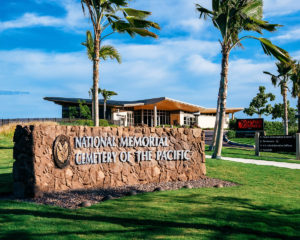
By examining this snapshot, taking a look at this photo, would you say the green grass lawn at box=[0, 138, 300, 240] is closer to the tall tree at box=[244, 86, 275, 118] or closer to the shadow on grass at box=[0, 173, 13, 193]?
the shadow on grass at box=[0, 173, 13, 193]

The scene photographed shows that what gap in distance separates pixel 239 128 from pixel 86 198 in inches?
1077

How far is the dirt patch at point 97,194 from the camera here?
7.48 metres

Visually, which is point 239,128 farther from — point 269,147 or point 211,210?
point 211,210

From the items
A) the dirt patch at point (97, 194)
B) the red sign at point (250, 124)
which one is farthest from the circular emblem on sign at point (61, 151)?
the red sign at point (250, 124)

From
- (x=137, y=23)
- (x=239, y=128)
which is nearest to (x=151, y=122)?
(x=239, y=128)

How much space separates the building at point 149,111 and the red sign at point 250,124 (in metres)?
8.63

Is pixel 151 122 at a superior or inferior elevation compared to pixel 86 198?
superior

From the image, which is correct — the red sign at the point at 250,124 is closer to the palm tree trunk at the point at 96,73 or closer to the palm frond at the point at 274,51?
the palm frond at the point at 274,51

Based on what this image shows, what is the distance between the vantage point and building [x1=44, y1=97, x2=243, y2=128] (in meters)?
38.7

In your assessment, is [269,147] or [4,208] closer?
[4,208]

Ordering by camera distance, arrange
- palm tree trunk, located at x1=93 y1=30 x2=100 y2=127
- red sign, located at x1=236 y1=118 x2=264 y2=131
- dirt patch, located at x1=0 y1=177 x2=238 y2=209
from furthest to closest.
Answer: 1. red sign, located at x1=236 y1=118 x2=264 y2=131
2. palm tree trunk, located at x1=93 y1=30 x2=100 y2=127
3. dirt patch, located at x1=0 y1=177 x2=238 y2=209

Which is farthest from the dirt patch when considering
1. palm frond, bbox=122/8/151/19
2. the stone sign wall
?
palm frond, bbox=122/8/151/19

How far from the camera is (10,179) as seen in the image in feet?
33.3

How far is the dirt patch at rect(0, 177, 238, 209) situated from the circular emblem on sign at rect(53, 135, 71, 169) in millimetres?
Answer: 805
